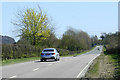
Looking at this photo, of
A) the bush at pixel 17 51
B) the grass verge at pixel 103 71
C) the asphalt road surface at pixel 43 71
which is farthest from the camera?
the bush at pixel 17 51

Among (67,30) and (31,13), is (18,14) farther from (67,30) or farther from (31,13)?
(67,30)

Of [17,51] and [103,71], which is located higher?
[17,51]

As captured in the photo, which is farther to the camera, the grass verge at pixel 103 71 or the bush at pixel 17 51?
the bush at pixel 17 51

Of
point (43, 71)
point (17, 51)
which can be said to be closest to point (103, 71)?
point (43, 71)

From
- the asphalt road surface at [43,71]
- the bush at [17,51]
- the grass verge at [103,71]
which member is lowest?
the asphalt road surface at [43,71]

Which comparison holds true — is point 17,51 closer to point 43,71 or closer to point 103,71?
point 43,71

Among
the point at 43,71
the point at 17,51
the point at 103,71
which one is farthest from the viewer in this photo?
the point at 17,51

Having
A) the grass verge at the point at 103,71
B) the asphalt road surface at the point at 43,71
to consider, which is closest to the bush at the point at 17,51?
the asphalt road surface at the point at 43,71

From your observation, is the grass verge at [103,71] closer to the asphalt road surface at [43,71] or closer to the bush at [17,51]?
the asphalt road surface at [43,71]

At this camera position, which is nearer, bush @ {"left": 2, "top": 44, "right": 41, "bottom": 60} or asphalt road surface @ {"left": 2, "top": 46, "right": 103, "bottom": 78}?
asphalt road surface @ {"left": 2, "top": 46, "right": 103, "bottom": 78}

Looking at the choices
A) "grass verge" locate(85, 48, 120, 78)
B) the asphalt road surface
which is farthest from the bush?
"grass verge" locate(85, 48, 120, 78)

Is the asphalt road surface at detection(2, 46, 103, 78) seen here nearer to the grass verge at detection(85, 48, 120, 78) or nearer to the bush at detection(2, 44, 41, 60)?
the grass verge at detection(85, 48, 120, 78)

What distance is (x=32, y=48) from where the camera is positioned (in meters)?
43.6

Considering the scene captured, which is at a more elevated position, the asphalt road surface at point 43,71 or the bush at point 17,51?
the bush at point 17,51
